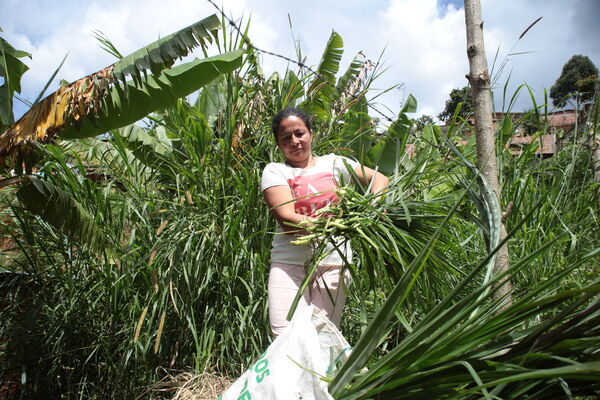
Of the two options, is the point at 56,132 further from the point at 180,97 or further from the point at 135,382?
the point at 135,382

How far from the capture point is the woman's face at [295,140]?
2146 millimetres

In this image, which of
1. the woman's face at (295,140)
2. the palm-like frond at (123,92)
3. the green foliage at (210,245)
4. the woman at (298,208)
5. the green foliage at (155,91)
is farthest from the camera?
the green foliage at (155,91)

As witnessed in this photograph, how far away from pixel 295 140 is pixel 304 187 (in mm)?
240

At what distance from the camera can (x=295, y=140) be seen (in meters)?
2.14

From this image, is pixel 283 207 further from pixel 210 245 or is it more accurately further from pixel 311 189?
pixel 210 245

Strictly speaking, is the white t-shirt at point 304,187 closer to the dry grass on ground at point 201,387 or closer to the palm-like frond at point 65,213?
the dry grass on ground at point 201,387

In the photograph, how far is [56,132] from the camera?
283 cm

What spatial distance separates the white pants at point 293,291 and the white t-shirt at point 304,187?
0.04 metres

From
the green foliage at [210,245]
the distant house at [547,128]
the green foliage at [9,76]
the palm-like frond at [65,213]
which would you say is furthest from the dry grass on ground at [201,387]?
the green foliage at [9,76]

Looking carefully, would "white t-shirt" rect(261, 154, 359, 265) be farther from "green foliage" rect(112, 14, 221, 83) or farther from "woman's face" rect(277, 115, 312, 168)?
"green foliage" rect(112, 14, 221, 83)

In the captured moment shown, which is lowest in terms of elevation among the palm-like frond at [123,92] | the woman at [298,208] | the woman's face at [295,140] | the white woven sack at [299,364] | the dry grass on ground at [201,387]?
the dry grass on ground at [201,387]

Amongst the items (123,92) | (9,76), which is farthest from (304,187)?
(9,76)

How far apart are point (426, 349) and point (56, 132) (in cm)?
266

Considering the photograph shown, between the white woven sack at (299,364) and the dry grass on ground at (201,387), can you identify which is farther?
the dry grass on ground at (201,387)
